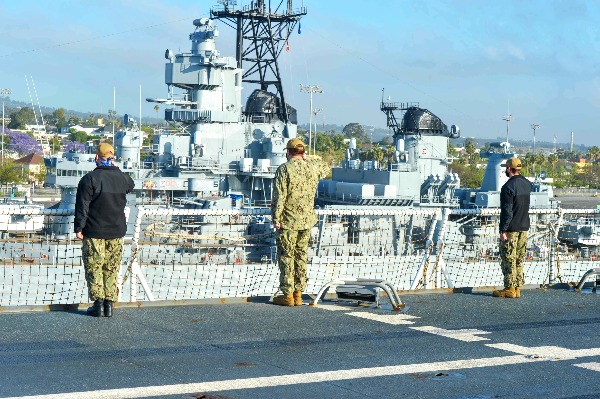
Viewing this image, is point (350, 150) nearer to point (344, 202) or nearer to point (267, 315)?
point (344, 202)

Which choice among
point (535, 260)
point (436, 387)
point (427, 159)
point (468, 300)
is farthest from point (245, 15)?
point (436, 387)

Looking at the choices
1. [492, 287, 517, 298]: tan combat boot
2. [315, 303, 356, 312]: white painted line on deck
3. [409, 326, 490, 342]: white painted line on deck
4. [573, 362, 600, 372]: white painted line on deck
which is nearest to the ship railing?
[492, 287, 517, 298]: tan combat boot

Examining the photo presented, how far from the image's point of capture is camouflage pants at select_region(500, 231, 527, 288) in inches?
494

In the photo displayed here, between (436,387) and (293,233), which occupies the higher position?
(293,233)

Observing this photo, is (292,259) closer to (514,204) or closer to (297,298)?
(297,298)

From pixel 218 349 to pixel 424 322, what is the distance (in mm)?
2675

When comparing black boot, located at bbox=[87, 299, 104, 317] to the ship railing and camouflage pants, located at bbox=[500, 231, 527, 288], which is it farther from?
the ship railing

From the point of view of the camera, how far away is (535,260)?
114 ft

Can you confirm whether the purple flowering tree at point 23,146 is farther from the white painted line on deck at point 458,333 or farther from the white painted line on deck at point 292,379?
the white painted line on deck at point 292,379

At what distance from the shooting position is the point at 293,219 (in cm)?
1100

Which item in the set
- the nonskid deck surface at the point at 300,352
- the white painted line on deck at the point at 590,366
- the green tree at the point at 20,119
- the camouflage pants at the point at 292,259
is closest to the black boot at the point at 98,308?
the nonskid deck surface at the point at 300,352

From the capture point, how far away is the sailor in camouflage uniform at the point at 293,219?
1094 cm

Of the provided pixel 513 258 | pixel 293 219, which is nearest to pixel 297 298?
pixel 293 219

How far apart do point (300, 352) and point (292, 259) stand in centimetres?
297
